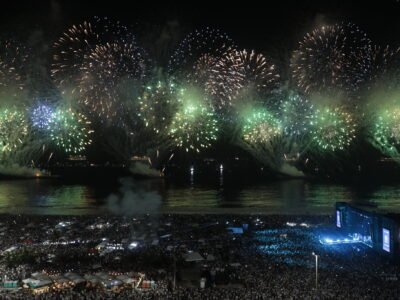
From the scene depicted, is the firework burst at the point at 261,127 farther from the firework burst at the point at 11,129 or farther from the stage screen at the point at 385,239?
the stage screen at the point at 385,239

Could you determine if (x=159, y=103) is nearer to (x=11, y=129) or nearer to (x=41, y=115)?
(x=41, y=115)

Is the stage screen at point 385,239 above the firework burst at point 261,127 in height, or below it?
below

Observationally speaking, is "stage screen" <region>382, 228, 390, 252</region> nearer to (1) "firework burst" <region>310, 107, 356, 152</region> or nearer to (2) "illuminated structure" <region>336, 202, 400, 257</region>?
(2) "illuminated structure" <region>336, 202, 400, 257</region>

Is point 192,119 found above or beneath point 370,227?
Answer: above

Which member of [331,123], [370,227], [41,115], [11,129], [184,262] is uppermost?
[41,115]

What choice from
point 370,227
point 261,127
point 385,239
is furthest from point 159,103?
point 385,239

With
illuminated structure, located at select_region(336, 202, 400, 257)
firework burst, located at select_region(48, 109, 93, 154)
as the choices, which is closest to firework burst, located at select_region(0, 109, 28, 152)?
firework burst, located at select_region(48, 109, 93, 154)

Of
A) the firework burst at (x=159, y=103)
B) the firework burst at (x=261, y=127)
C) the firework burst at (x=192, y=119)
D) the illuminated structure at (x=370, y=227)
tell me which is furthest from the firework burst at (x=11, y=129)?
the illuminated structure at (x=370, y=227)

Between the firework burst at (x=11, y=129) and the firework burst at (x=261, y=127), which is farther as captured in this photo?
the firework burst at (x=261, y=127)
